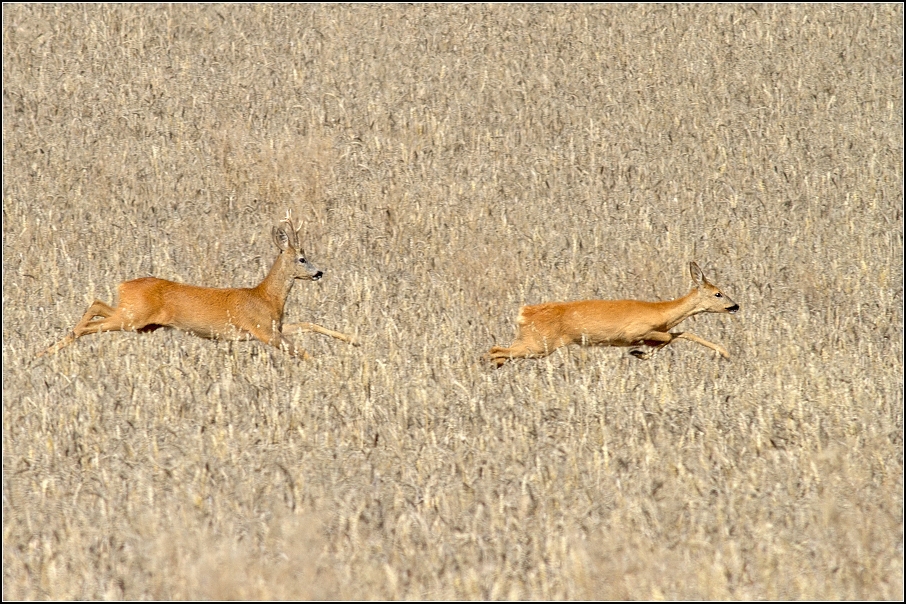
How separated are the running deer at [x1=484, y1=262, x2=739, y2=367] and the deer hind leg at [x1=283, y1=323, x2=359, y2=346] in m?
1.14

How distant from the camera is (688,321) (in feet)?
35.9

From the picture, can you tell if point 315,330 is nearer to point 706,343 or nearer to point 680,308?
point 680,308

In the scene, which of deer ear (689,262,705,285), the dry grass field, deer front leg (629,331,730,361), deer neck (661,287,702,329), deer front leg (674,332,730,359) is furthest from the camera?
deer ear (689,262,705,285)

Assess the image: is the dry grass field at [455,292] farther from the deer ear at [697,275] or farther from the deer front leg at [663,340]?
the deer ear at [697,275]

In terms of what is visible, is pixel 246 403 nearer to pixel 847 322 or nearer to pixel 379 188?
pixel 847 322

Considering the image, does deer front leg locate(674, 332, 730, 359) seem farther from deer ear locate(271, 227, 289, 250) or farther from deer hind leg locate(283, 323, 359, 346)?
deer ear locate(271, 227, 289, 250)

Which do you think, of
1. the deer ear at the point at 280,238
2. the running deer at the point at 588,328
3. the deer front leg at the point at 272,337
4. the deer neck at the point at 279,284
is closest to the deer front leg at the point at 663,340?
the running deer at the point at 588,328

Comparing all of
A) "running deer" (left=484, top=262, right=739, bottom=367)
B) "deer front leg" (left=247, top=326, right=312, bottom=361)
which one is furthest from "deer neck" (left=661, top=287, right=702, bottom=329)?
"deer front leg" (left=247, top=326, right=312, bottom=361)

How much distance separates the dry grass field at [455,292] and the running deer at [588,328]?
0.22 metres

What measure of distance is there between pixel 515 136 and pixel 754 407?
9.18 m

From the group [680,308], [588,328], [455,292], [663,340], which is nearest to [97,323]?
[455,292]

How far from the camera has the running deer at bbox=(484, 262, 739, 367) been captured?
9.30 meters

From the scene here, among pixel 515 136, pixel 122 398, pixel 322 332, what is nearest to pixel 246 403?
Answer: pixel 122 398

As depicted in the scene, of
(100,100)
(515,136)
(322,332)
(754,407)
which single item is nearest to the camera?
(754,407)
